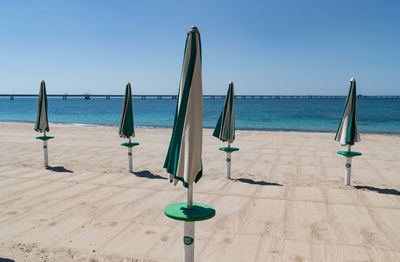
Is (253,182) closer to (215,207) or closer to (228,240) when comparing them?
(215,207)

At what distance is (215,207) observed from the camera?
6.71 meters

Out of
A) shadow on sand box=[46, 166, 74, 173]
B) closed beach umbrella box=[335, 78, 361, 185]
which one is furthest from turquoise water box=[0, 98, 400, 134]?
shadow on sand box=[46, 166, 74, 173]

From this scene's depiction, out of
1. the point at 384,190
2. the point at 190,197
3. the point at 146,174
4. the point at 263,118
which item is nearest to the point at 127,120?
the point at 146,174

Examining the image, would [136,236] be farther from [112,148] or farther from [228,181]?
[112,148]

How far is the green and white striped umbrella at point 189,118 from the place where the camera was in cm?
341

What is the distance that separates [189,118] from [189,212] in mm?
1133

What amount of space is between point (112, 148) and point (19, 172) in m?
5.30

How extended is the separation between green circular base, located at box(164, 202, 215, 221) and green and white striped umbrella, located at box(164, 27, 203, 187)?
13.9 inches

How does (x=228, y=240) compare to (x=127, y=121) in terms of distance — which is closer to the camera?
(x=228, y=240)

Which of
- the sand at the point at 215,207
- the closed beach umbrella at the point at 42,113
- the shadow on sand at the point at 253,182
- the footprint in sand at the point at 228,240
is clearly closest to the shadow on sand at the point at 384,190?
the sand at the point at 215,207

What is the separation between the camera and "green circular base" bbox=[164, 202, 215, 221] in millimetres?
3406

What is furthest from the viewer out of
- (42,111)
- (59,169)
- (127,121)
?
(42,111)

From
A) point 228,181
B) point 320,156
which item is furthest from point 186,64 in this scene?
point 320,156

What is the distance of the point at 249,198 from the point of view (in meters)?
7.32
